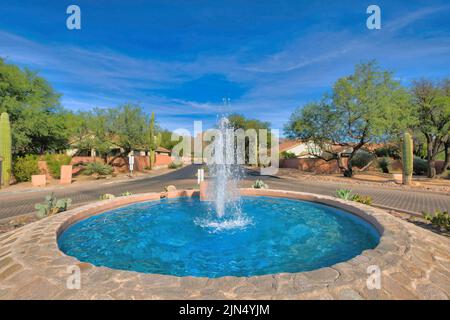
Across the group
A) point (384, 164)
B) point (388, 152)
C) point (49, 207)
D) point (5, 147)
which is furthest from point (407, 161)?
point (5, 147)

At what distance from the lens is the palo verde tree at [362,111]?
20234 mm

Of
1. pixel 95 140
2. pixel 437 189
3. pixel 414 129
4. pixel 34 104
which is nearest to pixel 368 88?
pixel 414 129

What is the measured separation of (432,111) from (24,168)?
118 ft

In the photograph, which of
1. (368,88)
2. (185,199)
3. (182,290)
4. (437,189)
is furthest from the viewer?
(368,88)

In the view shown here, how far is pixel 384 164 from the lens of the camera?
28.4 m

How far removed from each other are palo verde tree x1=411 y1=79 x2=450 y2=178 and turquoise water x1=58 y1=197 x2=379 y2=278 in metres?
19.1

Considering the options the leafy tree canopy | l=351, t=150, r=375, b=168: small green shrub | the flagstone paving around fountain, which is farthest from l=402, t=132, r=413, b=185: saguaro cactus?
the leafy tree canopy

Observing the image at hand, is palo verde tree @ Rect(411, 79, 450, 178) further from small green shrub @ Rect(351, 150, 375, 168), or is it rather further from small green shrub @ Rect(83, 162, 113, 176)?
small green shrub @ Rect(83, 162, 113, 176)

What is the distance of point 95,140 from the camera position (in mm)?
26812

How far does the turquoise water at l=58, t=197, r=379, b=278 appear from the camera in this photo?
499cm

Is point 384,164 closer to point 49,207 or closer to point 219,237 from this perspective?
point 219,237

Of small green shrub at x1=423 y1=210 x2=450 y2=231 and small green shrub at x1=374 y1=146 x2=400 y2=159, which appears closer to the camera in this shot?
small green shrub at x1=423 y1=210 x2=450 y2=231
